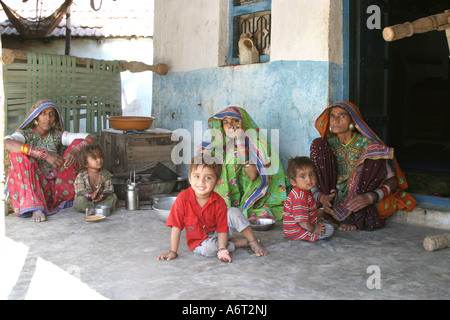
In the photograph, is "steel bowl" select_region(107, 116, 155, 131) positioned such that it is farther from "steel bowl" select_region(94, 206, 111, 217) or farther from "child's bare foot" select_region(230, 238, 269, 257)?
"child's bare foot" select_region(230, 238, 269, 257)

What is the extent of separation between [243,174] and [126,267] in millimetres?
1789

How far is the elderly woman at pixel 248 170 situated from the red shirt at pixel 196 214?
110cm

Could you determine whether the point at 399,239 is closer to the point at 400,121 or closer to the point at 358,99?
the point at 358,99

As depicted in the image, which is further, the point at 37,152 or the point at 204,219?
the point at 37,152

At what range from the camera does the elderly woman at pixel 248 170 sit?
14.5 ft

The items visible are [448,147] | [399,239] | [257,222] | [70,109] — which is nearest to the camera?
[399,239]

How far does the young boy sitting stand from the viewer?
318 centimetres

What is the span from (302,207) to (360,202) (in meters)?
0.67

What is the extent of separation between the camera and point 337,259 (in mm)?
3268

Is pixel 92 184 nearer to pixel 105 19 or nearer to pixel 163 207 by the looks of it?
pixel 163 207

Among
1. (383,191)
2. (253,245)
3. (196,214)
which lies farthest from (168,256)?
(383,191)

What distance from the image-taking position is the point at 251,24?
18.2 ft

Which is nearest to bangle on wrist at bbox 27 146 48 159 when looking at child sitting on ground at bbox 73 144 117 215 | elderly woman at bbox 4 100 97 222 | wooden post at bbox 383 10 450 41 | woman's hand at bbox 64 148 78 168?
elderly woman at bbox 4 100 97 222
